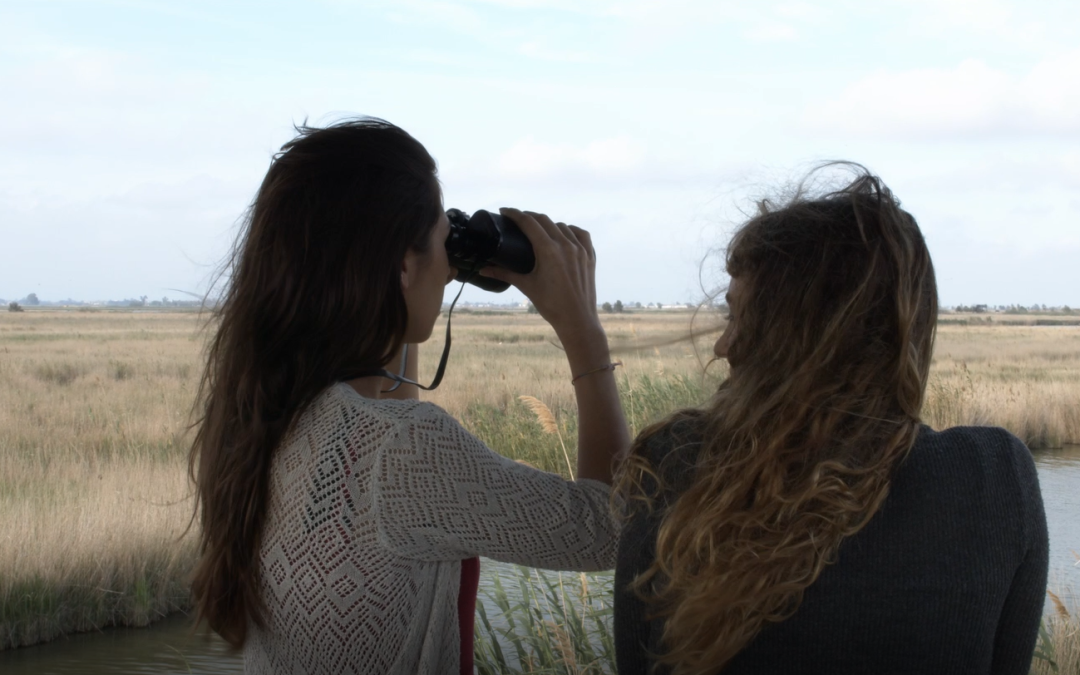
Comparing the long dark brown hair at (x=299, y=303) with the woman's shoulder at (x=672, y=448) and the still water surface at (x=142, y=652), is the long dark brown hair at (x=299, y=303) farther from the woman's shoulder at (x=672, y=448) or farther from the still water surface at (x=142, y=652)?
the still water surface at (x=142, y=652)

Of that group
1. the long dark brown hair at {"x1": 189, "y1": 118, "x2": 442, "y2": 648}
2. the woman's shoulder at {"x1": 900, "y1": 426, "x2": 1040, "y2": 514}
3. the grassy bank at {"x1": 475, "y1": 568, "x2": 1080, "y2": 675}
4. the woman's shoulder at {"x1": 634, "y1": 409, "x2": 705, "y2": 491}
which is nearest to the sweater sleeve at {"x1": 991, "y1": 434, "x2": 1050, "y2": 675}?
the woman's shoulder at {"x1": 900, "y1": 426, "x2": 1040, "y2": 514}

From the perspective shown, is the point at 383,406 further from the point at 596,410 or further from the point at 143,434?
the point at 143,434

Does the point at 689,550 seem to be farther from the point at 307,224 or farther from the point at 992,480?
the point at 307,224

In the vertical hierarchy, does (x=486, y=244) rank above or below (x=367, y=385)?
above

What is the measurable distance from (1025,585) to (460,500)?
599 mm

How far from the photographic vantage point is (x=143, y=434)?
28.2ft

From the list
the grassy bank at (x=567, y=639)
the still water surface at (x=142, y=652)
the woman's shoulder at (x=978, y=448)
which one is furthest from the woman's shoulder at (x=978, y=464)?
the still water surface at (x=142, y=652)

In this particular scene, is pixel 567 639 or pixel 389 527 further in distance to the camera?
pixel 567 639

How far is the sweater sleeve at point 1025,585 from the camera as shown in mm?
960

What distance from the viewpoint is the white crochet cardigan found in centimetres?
100

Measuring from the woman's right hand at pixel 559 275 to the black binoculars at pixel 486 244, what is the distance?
1 cm

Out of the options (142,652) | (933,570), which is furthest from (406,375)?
(142,652)

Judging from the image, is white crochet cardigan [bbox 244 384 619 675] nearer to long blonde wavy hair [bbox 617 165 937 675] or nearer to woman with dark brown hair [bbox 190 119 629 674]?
woman with dark brown hair [bbox 190 119 629 674]

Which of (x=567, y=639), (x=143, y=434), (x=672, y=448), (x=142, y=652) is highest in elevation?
(x=672, y=448)
